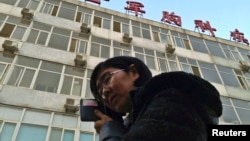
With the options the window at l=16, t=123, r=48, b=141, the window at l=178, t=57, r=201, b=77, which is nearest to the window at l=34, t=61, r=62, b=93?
the window at l=16, t=123, r=48, b=141

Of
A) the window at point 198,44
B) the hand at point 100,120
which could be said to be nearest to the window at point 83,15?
the window at point 198,44

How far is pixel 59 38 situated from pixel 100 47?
188cm

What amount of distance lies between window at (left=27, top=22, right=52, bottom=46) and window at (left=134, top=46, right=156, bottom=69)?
13.8 feet

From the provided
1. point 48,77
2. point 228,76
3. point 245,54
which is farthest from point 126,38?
point 245,54

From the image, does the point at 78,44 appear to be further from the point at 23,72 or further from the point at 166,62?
the point at 166,62

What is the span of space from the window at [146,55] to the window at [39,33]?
13.8ft

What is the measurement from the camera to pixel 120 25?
48.6 feet

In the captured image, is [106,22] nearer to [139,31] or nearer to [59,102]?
[139,31]

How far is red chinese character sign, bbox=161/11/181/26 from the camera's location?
16625mm

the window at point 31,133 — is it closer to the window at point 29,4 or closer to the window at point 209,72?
the window at point 29,4

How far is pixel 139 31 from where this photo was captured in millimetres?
14906

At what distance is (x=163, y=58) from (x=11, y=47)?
22.9ft

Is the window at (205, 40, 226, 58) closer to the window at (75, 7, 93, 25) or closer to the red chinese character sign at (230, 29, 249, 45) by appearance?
the red chinese character sign at (230, 29, 249, 45)

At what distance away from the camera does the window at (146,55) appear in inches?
516
